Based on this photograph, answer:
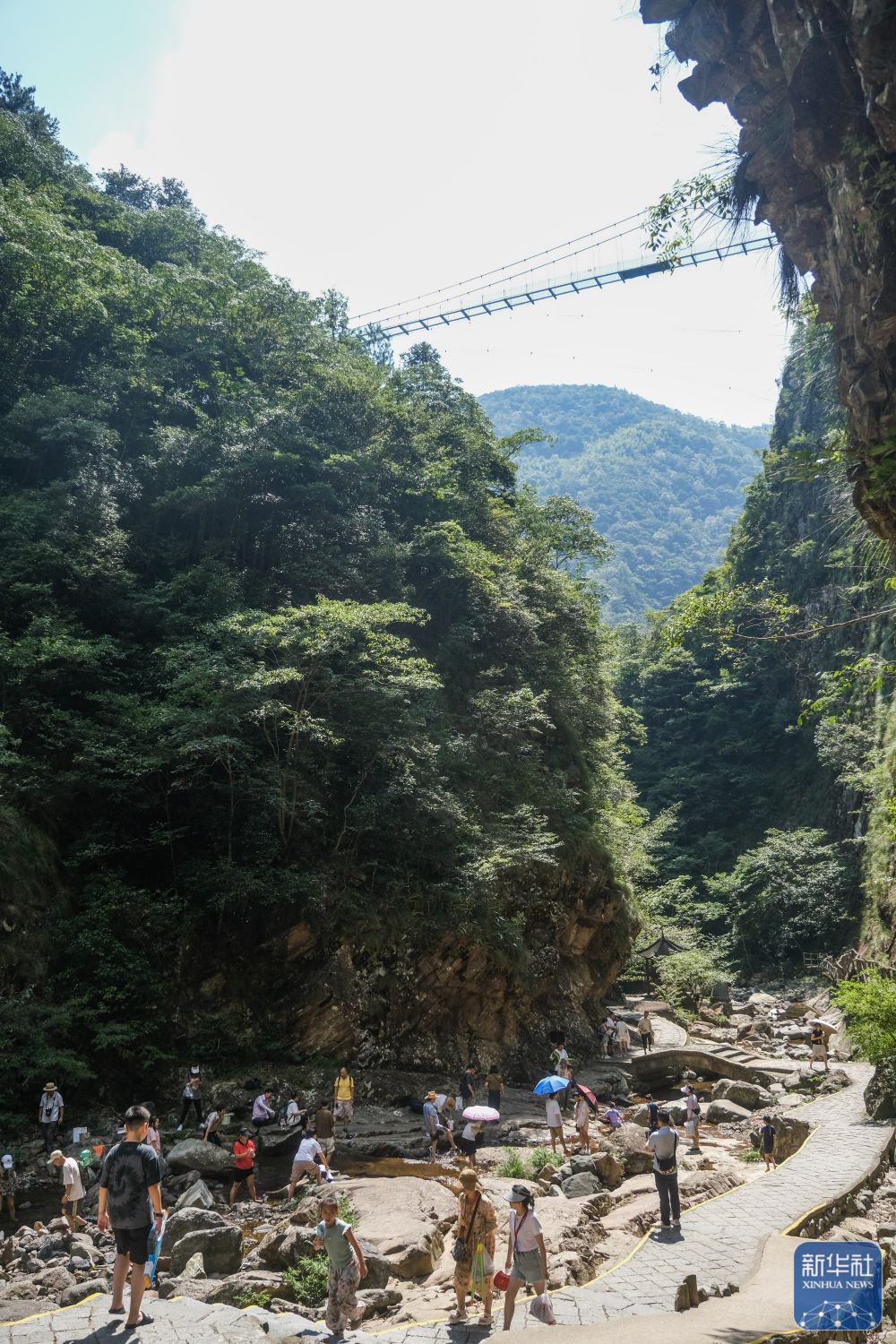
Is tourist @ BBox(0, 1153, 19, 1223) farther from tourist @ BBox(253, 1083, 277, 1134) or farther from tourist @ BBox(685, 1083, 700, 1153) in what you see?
tourist @ BBox(685, 1083, 700, 1153)

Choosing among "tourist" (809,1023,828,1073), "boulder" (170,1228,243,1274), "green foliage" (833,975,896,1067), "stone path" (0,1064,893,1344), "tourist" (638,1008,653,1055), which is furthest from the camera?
"tourist" (638,1008,653,1055)

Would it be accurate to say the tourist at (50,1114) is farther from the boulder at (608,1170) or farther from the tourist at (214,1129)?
the boulder at (608,1170)

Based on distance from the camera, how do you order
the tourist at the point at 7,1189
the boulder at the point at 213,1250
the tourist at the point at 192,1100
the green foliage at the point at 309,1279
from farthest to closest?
the tourist at the point at 192,1100 < the tourist at the point at 7,1189 < the boulder at the point at 213,1250 < the green foliage at the point at 309,1279

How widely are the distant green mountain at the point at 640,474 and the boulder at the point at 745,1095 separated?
3509 inches

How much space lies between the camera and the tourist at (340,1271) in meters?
6.76

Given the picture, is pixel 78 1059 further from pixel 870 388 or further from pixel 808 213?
pixel 808 213

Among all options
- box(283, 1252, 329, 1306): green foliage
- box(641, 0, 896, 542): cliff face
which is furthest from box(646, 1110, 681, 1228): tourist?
box(641, 0, 896, 542): cliff face

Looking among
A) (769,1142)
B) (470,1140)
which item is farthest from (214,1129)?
(769,1142)

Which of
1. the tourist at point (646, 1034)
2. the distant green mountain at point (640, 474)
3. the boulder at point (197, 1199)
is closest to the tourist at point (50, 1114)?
the boulder at point (197, 1199)

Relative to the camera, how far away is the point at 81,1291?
7359mm

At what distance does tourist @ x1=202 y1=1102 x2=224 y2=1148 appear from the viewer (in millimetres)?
13300

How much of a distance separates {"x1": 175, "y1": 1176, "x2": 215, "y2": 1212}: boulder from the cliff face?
1116cm

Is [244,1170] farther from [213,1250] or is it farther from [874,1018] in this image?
[874,1018]

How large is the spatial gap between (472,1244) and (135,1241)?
2780mm
